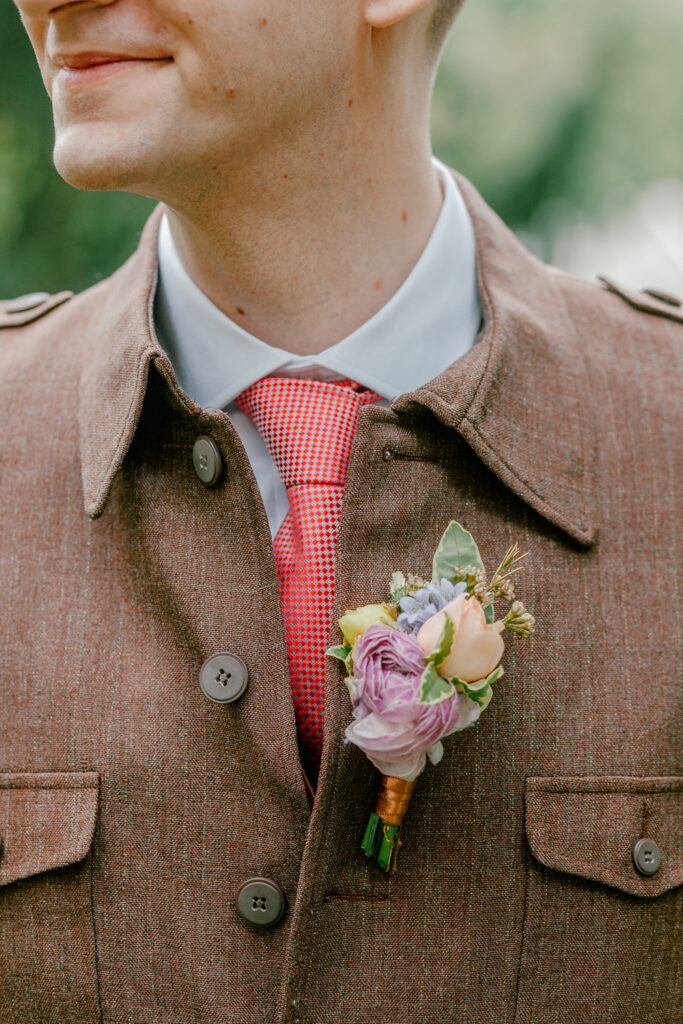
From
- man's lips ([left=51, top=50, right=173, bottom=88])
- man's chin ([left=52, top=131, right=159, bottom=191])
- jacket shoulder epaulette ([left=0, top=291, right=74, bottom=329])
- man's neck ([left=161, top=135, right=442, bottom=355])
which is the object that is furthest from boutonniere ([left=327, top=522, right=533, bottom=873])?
jacket shoulder epaulette ([left=0, top=291, right=74, bottom=329])

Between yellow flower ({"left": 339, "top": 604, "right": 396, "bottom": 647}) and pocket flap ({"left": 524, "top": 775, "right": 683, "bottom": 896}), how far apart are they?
349 mm

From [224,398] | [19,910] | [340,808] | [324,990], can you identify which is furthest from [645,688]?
[19,910]

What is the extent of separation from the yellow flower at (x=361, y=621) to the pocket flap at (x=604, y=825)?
35 cm

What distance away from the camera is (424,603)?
1337mm

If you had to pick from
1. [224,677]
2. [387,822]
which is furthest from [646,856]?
[224,677]

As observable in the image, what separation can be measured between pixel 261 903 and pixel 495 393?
78 centimetres

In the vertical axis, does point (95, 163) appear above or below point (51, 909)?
above

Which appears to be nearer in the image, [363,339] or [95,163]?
[95,163]

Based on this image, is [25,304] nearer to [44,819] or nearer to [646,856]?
[44,819]

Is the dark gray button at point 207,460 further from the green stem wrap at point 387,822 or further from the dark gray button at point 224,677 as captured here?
the green stem wrap at point 387,822

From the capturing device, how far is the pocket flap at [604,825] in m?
1.49

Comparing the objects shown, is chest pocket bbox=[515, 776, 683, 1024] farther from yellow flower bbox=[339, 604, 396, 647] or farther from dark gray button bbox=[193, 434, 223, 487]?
dark gray button bbox=[193, 434, 223, 487]

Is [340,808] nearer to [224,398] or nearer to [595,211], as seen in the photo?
[224,398]

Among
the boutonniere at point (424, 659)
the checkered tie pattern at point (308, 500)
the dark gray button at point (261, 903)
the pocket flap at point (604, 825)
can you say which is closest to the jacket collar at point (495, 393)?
the checkered tie pattern at point (308, 500)
